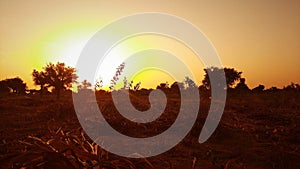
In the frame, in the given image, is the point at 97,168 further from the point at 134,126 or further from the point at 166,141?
the point at 134,126

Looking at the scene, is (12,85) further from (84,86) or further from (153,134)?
(153,134)

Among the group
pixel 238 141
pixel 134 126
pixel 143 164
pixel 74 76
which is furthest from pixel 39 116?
pixel 74 76

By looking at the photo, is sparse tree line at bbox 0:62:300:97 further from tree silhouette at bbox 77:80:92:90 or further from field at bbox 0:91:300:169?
field at bbox 0:91:300:169

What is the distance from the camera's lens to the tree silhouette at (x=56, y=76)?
96.8 feet

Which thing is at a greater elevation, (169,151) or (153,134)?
(153,134)

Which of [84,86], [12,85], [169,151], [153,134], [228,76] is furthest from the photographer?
[12,85]

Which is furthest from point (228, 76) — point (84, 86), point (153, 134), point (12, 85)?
point (153, 134)

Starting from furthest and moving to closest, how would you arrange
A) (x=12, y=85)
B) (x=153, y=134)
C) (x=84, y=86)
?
(x=12, y=85)
(x=84, y=86)
(x=153, y=134)

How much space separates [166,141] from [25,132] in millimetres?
3594

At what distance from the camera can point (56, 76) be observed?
1165 inches

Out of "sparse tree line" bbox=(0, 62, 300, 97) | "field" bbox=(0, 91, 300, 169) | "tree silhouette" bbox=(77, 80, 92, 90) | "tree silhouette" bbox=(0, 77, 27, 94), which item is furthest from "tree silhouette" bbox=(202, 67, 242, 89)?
"field" bbox=(0, 91, 300, 169)

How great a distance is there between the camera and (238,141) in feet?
24.0

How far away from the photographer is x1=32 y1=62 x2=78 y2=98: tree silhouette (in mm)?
29500

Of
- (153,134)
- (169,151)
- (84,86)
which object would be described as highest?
(84,86)
